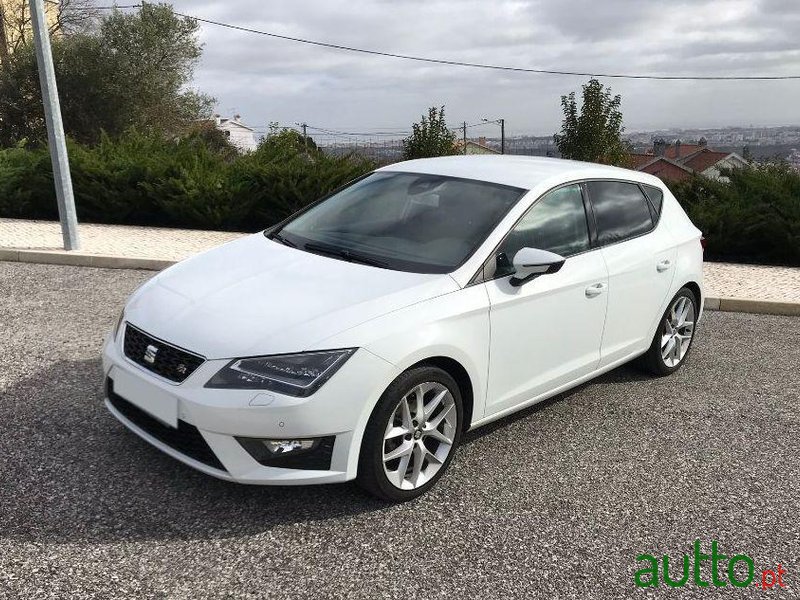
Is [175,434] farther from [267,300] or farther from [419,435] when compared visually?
[419,435]

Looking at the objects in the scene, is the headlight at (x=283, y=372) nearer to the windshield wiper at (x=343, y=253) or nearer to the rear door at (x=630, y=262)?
the windshield wiper at (x=343, y=253)

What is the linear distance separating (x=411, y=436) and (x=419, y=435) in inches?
2.2

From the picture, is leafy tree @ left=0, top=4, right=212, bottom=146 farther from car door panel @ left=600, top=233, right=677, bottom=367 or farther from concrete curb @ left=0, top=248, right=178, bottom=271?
car door panel @ left=600, top=233, right=677, bottom=367

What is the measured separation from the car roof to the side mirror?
0.61 metres

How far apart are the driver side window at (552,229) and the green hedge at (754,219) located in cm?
640

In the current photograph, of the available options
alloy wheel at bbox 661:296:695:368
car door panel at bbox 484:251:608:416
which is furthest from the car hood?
alloy wheel at bbox 661:296:695:368

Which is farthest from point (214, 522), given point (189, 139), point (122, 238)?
point (189, 139)

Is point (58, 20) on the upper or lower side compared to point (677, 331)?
upper

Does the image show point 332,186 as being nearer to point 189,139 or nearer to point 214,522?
point 189,139

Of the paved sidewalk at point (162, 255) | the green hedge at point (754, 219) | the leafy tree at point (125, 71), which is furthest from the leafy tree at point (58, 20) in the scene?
the green hedge at point (754, 219)

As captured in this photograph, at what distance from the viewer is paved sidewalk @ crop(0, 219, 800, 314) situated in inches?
311

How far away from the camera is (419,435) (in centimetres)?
363

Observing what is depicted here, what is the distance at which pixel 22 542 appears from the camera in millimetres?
3189

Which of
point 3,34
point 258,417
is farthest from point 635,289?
point 3,34
